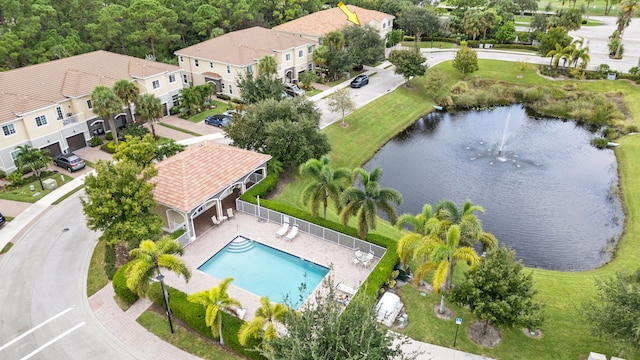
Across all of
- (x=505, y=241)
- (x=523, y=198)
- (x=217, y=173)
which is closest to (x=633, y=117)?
(x=523, y=198)

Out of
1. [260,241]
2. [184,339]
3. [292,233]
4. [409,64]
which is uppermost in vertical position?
[409,64]

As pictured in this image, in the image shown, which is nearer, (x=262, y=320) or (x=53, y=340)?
(x=262, y=320)

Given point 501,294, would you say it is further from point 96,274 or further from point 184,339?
point 96,274

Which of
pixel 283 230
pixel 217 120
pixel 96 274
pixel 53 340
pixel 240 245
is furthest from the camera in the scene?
pixel 217 120

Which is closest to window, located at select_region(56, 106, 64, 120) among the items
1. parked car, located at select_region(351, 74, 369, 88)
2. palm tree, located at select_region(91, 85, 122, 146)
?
palm tree, located at select_region(91, 85, 122, 146)

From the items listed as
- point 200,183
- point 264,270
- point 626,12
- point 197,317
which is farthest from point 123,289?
point 626,12

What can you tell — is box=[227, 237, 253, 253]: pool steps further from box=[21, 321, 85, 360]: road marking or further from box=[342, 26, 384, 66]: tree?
box=[342, 26, 384, 66]: tree

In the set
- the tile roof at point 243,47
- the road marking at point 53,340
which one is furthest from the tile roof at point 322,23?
the road marking at point 53,340
